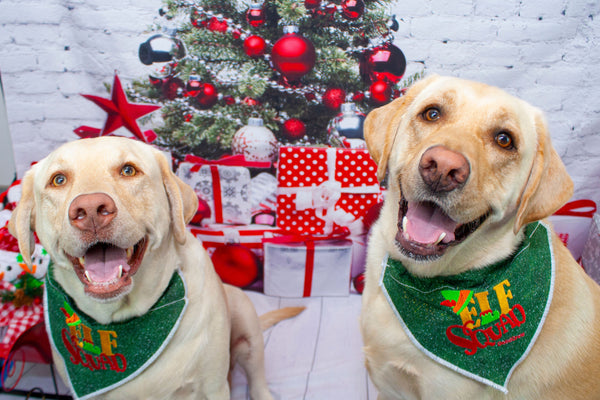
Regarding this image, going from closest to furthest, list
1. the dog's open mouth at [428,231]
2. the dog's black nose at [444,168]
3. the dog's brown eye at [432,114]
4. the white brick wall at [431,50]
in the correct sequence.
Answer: the dog's black nose at [444,168] → the dog's open mouth at [428,231] → the dog's brown eye at [432,114] → the white brick wall at [431,50]

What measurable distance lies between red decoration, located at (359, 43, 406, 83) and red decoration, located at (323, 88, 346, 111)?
0.18m

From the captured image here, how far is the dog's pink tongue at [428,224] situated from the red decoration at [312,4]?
5.43 feet

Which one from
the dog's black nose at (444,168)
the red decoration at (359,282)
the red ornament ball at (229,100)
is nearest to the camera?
the dog's black nose at (444,168)

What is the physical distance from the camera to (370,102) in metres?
2.74

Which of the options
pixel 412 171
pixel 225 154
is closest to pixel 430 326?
pixel 412 171

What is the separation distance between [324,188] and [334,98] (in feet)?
1.97

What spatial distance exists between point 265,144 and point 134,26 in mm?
1069

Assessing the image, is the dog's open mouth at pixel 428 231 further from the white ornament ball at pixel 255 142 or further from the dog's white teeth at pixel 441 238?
the white ornament ball at pixel 255 142

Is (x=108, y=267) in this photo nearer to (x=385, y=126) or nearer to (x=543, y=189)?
(x=385, y=126)

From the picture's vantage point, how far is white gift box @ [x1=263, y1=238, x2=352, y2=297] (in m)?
2.91

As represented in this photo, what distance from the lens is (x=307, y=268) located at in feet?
9.68

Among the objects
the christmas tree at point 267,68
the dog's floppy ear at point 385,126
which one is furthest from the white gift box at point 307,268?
the dog's floppy ear at point 385,126

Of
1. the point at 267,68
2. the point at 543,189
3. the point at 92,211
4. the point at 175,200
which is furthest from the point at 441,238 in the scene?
the point at 267,68

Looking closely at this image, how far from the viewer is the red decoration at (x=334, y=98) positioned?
2.70 metres
